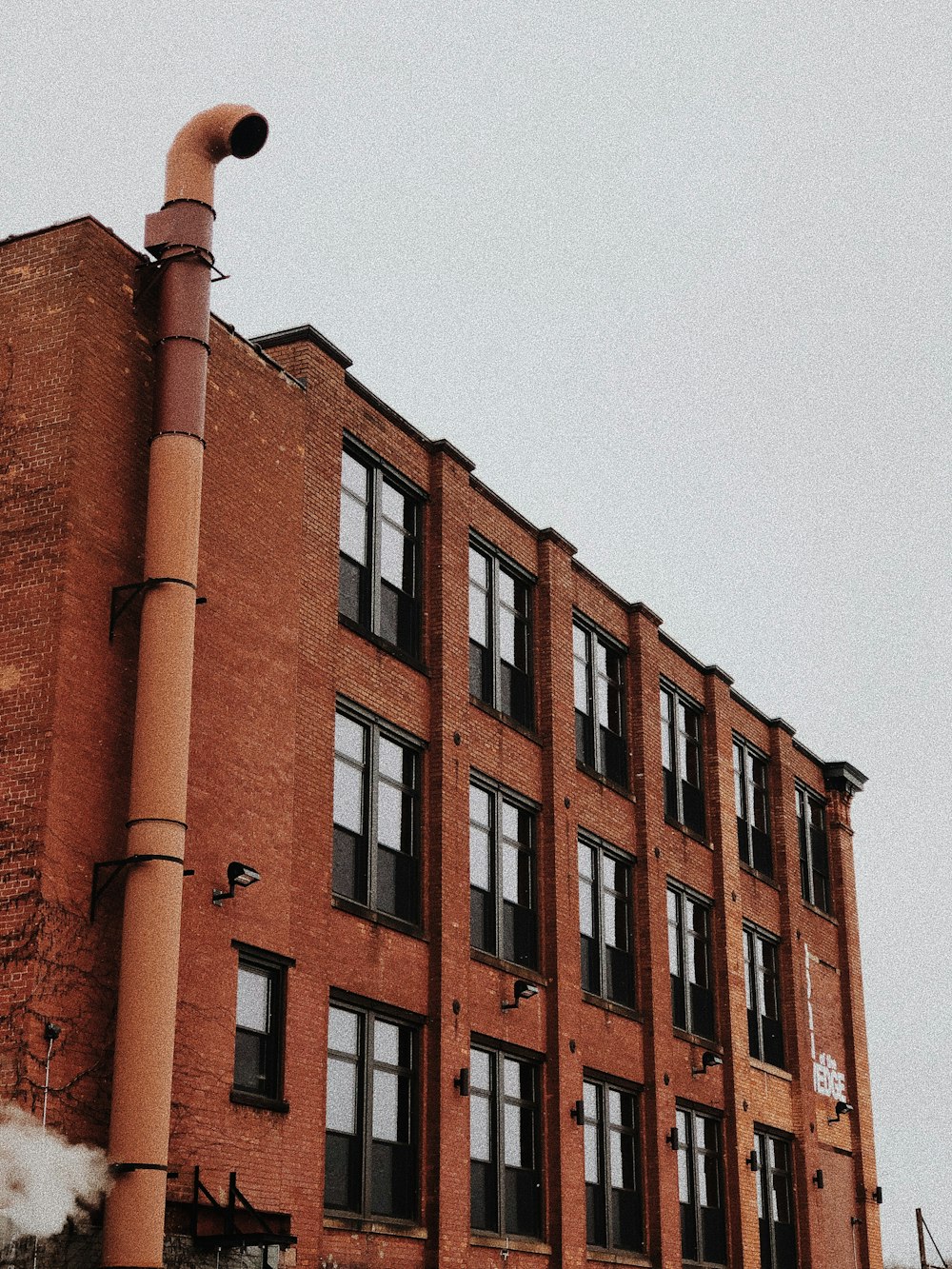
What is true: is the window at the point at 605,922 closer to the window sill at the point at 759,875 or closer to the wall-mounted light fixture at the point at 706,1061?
the wall-mounted light fixture at the point at 706,1061

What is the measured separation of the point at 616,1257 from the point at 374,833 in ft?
26.9

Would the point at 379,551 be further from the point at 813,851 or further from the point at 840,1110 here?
the point at 840,1110

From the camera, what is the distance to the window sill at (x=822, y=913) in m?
36.5

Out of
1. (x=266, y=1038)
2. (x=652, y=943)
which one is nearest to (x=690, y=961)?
(x=652, y=943)

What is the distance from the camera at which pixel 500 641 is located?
26.7 metres

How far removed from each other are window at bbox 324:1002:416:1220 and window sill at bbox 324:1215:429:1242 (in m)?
0.15

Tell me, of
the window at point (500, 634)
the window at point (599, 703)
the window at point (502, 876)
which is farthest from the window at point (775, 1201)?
the window at point (500, 634)

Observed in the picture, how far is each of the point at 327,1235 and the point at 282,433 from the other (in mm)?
9159

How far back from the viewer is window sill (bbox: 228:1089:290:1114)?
1873 centimetres

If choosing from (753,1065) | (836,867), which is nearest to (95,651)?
(753,1065)

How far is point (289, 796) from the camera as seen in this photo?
20453mm

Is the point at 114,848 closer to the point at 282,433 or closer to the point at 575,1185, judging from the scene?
the point at 282,433

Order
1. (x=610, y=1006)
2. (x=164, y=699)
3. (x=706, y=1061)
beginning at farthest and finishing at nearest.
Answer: (x=706, y=1061) → (x=610, y=1006) → (x=164, y=699)

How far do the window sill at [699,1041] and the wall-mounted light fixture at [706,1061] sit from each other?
204mm
